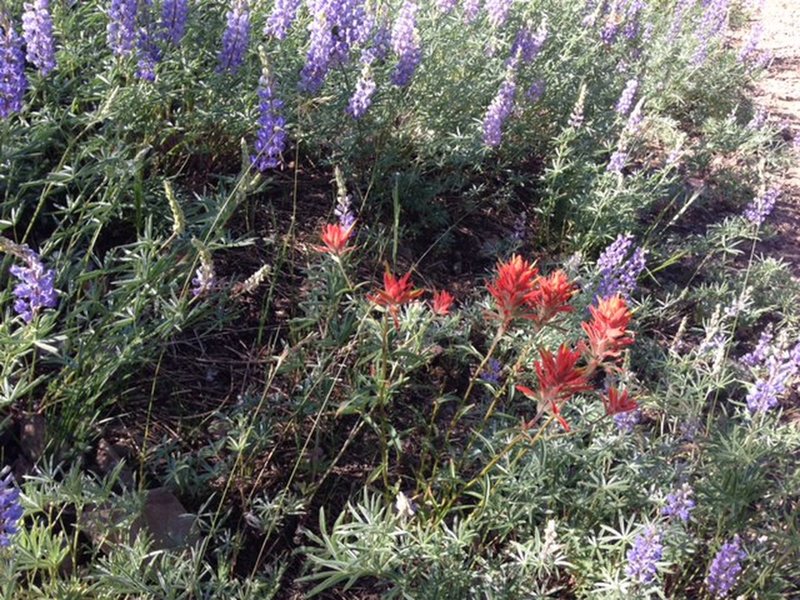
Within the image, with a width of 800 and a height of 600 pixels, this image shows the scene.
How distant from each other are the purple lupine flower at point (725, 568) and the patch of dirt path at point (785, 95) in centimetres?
283

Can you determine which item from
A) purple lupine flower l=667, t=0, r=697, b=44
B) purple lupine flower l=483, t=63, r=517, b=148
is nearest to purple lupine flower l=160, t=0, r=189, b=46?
purple lupine flower l=483, t=63, r=517, b=148

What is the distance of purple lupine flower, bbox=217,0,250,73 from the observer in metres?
3.15

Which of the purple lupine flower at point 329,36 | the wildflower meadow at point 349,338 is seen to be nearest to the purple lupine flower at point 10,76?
the wildflower meadow at point 349,338

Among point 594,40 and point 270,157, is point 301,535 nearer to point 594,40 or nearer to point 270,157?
point 270,157

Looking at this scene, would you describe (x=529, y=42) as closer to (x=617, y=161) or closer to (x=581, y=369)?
(x=617, y=161)

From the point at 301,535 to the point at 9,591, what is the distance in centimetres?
97

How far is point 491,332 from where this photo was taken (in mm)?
3146

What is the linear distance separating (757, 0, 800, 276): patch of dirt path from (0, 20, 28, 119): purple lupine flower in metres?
4.09

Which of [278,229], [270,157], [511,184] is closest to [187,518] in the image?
[270,157]

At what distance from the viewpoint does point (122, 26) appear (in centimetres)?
281

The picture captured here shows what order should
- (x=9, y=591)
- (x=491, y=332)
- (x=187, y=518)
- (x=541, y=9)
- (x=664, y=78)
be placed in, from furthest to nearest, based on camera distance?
(x=664, y=78) → (x=541, y=9) → (x=491, y=332) → (x=187, y=518) → (x=9, y=591)

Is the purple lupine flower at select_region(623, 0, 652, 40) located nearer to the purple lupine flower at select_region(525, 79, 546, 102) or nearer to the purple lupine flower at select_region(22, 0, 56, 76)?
the purple lupine flower at select_region(525, 79, 546, 102)

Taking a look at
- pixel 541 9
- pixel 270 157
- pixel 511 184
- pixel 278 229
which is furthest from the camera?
pixel 541 9

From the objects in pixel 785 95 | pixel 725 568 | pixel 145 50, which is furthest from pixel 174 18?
pixel 785 95
